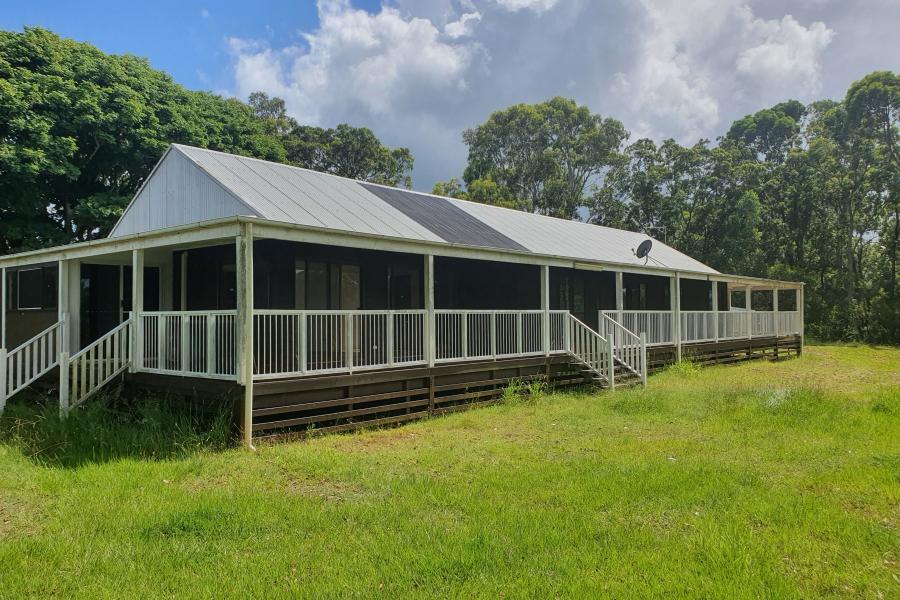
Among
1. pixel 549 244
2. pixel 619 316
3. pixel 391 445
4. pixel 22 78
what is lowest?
pixel 391 445

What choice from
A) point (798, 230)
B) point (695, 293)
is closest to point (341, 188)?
point (695, 293)

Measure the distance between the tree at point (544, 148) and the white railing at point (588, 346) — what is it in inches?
1120

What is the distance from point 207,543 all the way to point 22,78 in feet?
66.3

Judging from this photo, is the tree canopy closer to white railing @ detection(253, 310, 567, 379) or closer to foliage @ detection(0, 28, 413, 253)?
foliage @ detection(0, 28, 413, 253)

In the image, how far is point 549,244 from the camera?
16703 millimetres

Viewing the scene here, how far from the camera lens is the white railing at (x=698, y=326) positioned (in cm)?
1904

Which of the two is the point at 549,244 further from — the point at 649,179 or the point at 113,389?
the point at 649,179

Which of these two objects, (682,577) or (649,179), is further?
(649,179)

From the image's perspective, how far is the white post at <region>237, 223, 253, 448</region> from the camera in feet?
28.1

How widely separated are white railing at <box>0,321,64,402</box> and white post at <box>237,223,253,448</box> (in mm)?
5006

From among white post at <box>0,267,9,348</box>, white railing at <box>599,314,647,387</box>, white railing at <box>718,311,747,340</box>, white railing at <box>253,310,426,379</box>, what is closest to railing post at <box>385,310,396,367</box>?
white railing at <box>253,310,426,379</box>

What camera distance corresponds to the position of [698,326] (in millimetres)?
19672

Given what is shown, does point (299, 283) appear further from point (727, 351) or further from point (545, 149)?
point (545, 149)

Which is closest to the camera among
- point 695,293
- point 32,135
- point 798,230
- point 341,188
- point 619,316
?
point 341,188
